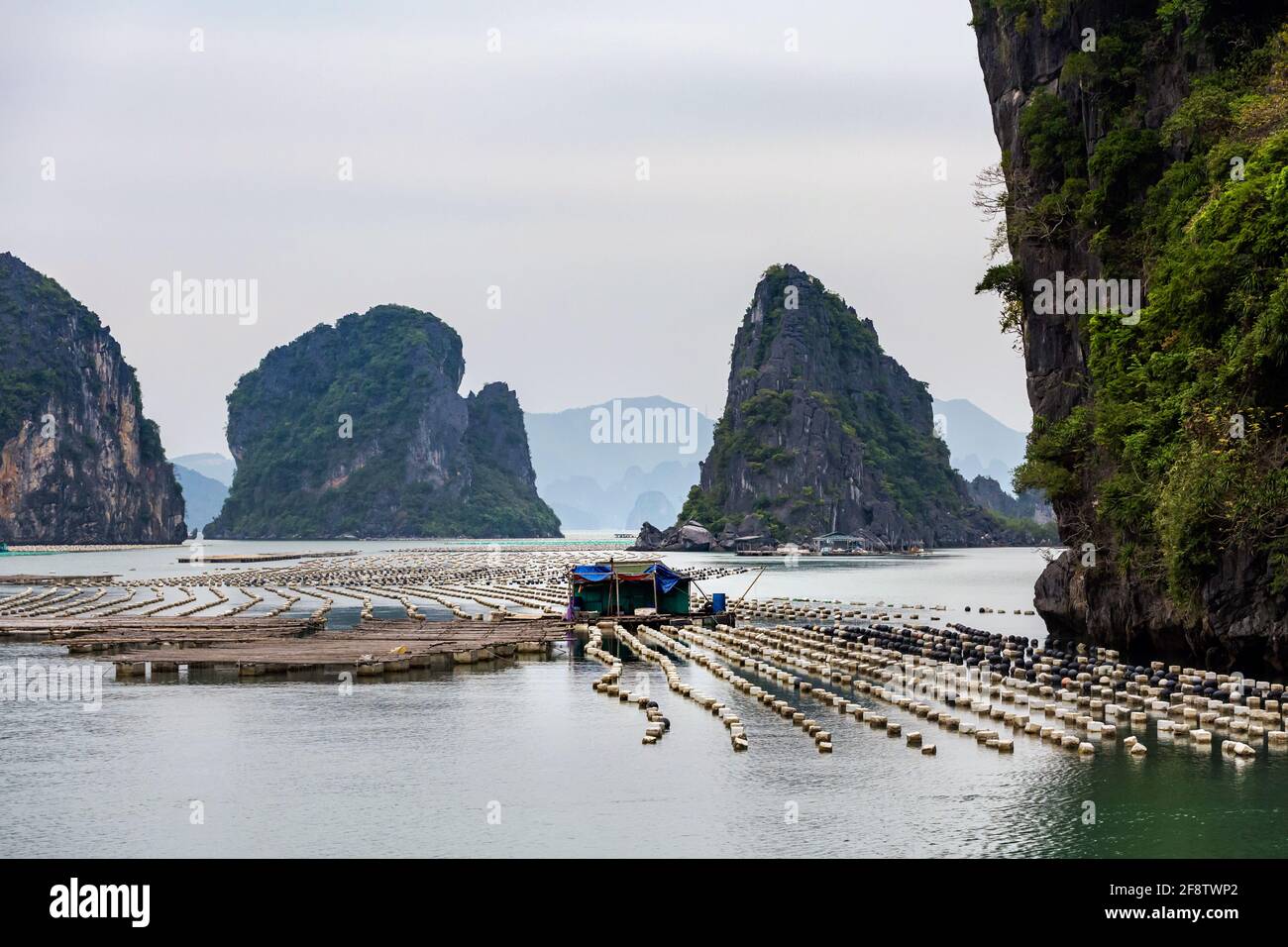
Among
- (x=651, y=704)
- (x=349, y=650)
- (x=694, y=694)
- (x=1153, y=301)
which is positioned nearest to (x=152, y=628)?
(x=349, y=650)

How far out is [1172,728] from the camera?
30344 mm

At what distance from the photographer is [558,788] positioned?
85.5ft

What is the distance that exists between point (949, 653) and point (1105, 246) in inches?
591

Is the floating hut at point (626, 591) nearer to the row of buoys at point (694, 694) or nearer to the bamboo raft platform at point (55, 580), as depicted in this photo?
the row of buoys at point (694, 694)

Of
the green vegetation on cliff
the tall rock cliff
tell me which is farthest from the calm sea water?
the tall rock cliff

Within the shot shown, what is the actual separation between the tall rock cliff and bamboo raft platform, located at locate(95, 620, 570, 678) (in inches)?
821

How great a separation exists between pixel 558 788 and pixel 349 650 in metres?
21.5

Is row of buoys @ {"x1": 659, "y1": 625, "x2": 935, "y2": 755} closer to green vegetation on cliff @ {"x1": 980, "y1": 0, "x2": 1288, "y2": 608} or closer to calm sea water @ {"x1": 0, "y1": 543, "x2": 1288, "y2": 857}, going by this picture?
calm sea water @ {"x1": 0, "y1": 543, "x2": 1288, "y2": 857}

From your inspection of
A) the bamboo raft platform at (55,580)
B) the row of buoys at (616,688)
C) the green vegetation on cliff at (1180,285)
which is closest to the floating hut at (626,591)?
the row of buoys at (616,688)

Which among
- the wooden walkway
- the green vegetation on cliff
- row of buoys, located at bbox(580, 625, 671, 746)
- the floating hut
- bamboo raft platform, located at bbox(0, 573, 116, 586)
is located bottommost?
row of buoys, located at bbox(580, 625, 671, 746)

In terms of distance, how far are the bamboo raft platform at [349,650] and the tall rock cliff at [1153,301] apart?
20855mm

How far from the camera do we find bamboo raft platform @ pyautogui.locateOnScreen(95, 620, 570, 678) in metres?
42.8

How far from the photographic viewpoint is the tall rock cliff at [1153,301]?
33594mm
